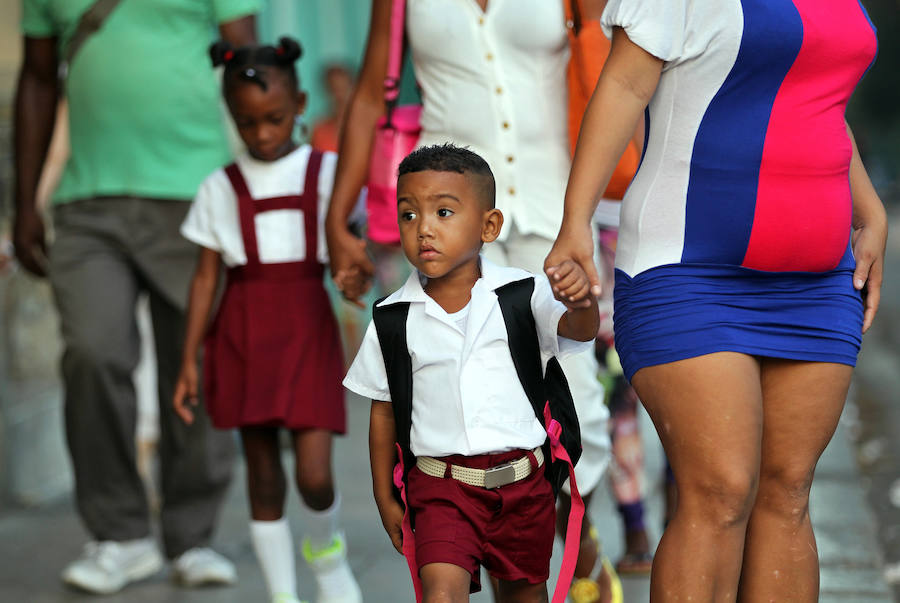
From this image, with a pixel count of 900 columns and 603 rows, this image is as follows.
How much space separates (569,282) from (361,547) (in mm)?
2939

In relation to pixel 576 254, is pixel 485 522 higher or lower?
lower

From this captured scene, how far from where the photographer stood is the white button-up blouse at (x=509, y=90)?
368cm

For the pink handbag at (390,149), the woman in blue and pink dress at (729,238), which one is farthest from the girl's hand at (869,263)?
the pink handbag at (390,149)


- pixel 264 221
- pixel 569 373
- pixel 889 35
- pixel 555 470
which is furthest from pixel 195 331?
pixel 889 35

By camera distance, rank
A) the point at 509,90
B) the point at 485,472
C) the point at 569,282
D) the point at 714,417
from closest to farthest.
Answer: the point at 569,282, the point at 714,417, the point at 485,472, the point at 509,90

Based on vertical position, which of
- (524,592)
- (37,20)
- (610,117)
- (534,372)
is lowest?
(524,592)

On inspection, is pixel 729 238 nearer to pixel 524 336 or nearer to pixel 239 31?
pixel 524 336

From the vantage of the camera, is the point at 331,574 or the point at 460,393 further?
Result: the point at 331,574

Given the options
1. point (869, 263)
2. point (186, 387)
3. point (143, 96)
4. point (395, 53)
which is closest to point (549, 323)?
point (869, 263)

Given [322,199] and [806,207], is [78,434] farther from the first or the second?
[806,207]

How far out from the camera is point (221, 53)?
14.3 feet

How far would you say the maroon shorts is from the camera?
2994 mm

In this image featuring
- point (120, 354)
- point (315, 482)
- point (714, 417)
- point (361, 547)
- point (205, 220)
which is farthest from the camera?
point (361, 547)

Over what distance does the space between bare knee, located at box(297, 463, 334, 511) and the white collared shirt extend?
1.13 meters
